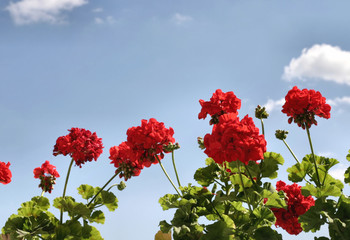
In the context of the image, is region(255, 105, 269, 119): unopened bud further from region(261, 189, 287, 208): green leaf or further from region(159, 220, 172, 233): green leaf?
region(159, 220, 172, 233): green leaf

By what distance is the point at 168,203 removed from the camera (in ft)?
11.1

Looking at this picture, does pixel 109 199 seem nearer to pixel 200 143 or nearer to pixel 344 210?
pixel 200 143

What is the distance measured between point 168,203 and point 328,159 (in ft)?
5.75

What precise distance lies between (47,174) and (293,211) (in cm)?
297

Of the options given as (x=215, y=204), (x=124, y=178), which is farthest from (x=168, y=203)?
(x=124, y=178)

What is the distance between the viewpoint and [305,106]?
351 centimetres

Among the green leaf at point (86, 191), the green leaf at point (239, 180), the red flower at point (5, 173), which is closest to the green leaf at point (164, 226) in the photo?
the green leaf at point (239, 180)

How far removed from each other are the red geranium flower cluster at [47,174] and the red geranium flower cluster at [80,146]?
0.44m

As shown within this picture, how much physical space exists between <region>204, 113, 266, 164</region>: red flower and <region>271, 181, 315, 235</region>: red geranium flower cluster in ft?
4.30

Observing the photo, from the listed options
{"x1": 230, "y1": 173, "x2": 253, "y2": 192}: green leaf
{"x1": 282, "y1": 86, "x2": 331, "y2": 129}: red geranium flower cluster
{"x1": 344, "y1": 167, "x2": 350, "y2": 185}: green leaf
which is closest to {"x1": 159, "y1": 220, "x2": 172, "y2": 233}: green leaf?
{"x1": 230, "y1": 173, "x2": 253, "y2": 192}: green leaf

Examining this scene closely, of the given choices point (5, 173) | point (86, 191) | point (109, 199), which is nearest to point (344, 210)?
point (109, 199)

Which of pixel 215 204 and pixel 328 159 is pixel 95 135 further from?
pixel 328 159

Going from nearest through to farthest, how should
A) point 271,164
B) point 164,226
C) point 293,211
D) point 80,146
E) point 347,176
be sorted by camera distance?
point 164,226, point 271,164, point 347,176, point 293,211, point 80,146

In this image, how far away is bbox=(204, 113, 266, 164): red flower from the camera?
2.79 meters
